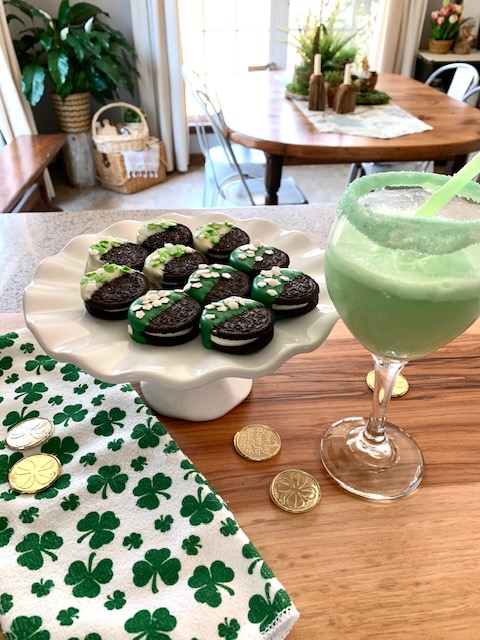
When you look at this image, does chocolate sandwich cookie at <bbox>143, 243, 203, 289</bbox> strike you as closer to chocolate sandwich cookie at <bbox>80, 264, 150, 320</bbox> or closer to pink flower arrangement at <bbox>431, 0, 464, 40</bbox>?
chocolate sandwich cookie at <bbox>80, 264, 150, 320</bbox>

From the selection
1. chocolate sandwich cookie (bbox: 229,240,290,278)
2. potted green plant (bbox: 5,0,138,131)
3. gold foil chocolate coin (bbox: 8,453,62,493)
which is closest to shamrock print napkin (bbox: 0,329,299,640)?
gold foil chocolate coin (bbox: 8,453,62,493)

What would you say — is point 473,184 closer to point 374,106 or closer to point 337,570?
point 337,570

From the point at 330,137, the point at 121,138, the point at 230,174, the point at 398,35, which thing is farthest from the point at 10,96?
the point at 398,35

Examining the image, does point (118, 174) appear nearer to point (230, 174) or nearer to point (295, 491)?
point (230, 174)

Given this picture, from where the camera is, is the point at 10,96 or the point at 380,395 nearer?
the point at 380,395

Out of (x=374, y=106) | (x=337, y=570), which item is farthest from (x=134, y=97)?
(x=337, y=570)

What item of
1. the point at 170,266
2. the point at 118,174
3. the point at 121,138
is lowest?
the point at 118,174
